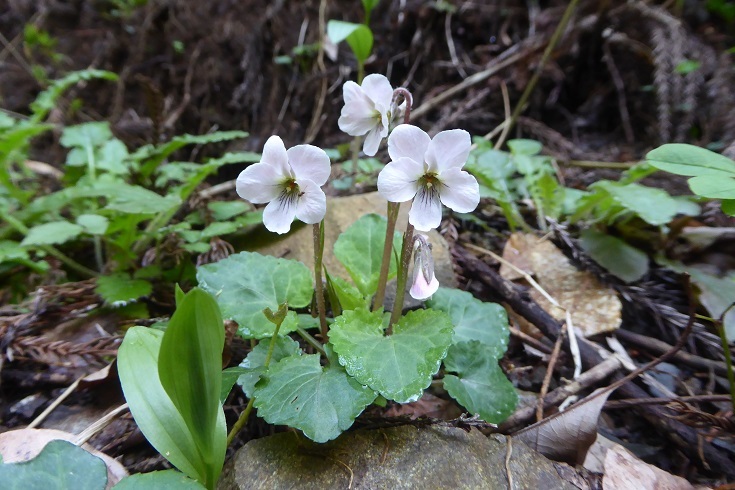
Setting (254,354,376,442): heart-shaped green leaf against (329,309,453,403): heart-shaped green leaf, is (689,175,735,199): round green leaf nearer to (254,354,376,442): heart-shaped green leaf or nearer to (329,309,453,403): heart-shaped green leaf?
(329,309,453,403): heart-shaped green leaf

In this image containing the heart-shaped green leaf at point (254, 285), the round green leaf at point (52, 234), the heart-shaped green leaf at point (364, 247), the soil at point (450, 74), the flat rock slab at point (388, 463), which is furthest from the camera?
the soil at point (450, 74)

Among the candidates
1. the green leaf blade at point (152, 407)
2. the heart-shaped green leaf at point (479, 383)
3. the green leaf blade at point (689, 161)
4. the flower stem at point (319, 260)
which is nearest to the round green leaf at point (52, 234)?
the green leaf blade at point (152, 407)

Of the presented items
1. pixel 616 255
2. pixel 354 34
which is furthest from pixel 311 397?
pixel 354 34

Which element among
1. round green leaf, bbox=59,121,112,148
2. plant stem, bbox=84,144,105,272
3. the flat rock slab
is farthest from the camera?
round green leaf, bbox=59,121,112,148

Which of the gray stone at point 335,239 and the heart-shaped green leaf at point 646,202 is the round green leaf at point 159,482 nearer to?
the gray stone at point 335,239

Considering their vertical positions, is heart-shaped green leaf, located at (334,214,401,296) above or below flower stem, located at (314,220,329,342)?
below

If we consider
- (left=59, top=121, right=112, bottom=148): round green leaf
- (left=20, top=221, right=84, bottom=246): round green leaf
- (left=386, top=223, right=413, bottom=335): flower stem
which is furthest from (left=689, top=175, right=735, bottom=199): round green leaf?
(left=59, top=121, right=112, bottom=148): round green leaf

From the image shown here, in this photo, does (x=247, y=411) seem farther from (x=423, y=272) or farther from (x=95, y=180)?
(x=95, y=180)

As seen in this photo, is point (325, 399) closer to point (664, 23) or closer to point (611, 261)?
point (611, 261)
